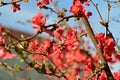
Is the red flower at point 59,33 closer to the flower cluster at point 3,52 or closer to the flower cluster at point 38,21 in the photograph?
the flower cluster at point 38,21

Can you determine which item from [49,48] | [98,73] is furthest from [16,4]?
[98,73]

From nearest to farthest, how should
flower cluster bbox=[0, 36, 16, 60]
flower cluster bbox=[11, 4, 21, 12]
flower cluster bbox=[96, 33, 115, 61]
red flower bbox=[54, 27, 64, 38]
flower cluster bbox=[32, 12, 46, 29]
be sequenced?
flower cluster bbox=[0, 36, 16, 60] → flower cluster bbox=[32, 12, 46, 29] → flower cluster bbox=[96, 33, 115, 61] → flower cluster bbox=[11, 4, 21, 12] → red flower bbox=[54, 27, 64, 38]

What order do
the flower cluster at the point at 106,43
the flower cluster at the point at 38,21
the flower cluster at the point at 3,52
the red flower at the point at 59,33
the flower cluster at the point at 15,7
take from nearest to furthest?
the flower cluster at the point at 3,52 → the flower cluster at the point at 38,21 → the flower cluster at the point at 106,43 → the flower cluster at the point at 15,7 → the red flower at the point at 59,33

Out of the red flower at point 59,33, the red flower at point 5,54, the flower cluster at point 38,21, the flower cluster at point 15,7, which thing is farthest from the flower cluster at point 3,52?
the red flower at point 59,33

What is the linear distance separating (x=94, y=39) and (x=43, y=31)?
485 mm

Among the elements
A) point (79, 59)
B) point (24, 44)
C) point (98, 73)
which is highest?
point (24, 44)

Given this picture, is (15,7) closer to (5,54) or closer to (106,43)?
(5,54)

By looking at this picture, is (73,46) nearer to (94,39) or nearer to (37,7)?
(94,39)

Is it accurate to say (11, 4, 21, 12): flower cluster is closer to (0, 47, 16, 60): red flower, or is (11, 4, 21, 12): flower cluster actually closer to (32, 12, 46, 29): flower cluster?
(32, 12, 46, 29): flower cluster

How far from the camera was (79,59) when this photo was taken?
7.94 m

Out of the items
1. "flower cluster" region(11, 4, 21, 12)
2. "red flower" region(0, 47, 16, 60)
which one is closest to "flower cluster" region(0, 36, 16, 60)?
"red flower" region(0, 47, 16, 60)

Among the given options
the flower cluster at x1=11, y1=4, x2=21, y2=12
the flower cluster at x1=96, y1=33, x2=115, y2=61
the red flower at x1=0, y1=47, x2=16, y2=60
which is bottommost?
the flower cluster at x1=96, y1=33, x2=115, y2=61

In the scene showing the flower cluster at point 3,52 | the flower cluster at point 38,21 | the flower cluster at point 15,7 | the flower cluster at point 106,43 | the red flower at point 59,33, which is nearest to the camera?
the flower cluster at point 3,52

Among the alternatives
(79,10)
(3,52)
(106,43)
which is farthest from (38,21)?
(106,43)
